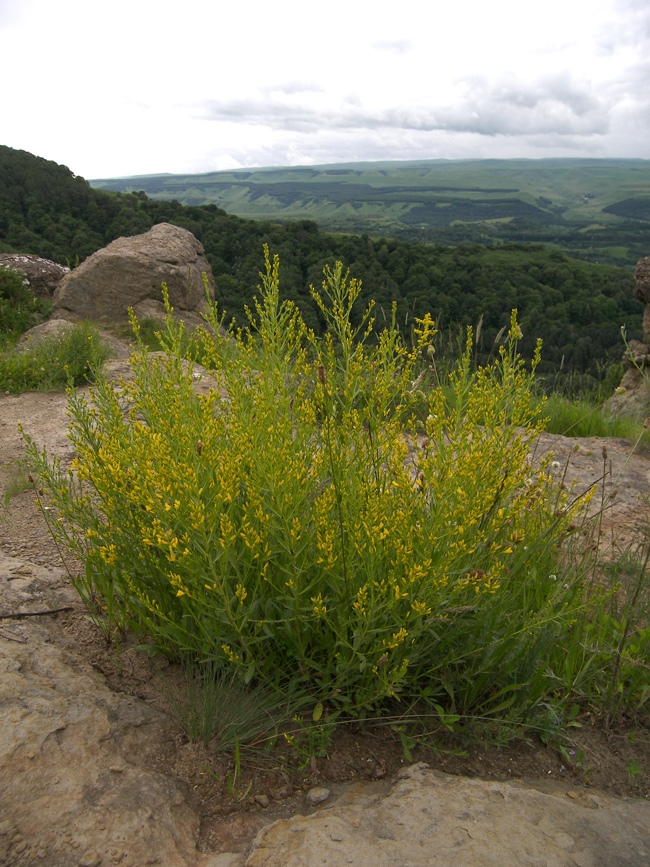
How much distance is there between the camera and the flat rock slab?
1467 mm

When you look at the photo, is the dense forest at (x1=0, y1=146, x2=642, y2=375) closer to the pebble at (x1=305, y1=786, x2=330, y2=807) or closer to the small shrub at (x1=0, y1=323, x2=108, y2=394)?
the small shrub at (x1=0, y1=323, x2=108, y2=394)

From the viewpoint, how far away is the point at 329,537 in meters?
1.79

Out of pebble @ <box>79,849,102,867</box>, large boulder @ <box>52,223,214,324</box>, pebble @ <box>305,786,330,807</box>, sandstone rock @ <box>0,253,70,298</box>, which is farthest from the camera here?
sandstone rock @ <box>0,253,70,298</box>

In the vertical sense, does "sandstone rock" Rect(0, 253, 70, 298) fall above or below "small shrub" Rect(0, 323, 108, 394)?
above

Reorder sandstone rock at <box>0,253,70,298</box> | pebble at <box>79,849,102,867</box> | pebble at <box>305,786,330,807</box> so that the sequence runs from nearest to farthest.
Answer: pebble at <box>79,849,102,867</box> < pebble at <box>305,786,330,807</box> < sandstone rock at <box>0,253,70,298</box>

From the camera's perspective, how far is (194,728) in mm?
1918

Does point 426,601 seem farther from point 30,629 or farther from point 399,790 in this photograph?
point 30,629

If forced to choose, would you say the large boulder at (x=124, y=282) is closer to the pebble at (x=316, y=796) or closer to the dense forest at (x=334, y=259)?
the dense forest at (x=334, y=259)

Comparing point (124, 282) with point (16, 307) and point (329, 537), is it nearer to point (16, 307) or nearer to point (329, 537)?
point (16, 307)

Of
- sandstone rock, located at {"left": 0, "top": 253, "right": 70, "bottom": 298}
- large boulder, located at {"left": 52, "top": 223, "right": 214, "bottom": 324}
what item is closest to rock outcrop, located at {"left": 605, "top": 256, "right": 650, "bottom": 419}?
large boulder, located at {"left": 52, "top": 223, "right": 214, "bottom": 324}

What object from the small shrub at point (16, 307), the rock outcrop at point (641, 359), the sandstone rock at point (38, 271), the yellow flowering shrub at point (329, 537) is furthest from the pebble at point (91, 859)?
the sandstone rock at point (38, 271)

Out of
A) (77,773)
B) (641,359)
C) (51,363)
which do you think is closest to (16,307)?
(51,363)

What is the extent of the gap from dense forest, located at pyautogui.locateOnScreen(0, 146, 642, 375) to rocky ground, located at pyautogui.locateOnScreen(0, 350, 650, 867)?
13.7m

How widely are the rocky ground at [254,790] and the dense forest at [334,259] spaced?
13.7m
